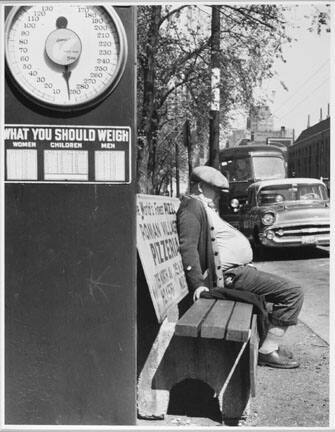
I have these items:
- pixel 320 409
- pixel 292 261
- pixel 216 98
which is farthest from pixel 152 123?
pixel 320 409

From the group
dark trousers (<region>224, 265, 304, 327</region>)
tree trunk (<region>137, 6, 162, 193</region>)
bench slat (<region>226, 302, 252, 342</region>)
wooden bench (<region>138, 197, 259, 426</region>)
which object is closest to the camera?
bench slat (<region>226, 302, 252, 342</region>)

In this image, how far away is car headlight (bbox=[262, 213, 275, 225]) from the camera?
1242cm

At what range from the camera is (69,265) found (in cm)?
300

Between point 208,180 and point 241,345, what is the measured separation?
1.39m

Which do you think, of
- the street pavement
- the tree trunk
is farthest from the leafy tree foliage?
the street pavement

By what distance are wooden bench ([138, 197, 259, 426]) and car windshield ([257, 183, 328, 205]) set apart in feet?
33.6

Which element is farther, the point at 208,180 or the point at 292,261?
the point at 292,261

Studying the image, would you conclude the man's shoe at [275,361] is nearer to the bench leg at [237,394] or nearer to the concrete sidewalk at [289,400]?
the concrete sidewalk at [289,400]

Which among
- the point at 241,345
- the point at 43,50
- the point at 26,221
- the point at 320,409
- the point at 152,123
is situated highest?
the point at 152,123

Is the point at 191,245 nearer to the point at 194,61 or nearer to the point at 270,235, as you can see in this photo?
the point at 270,235

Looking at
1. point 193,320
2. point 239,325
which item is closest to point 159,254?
point 193,320

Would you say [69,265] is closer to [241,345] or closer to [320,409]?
[241,345]

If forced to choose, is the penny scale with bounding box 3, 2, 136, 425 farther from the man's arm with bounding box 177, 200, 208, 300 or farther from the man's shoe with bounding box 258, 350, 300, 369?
the man's shoe with bounding box 258, 350, 300, 369

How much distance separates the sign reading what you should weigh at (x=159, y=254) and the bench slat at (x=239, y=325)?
471 mm
